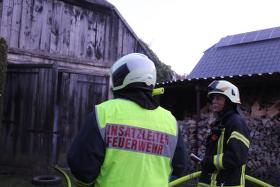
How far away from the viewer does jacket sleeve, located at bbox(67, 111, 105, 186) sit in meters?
2.45

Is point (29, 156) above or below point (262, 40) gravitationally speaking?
below

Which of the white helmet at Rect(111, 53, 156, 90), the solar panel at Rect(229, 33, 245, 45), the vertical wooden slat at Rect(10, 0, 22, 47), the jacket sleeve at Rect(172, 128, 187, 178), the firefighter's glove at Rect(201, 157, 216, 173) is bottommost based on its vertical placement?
the firefighter's glove at Rect(201, 157, 216, 173)

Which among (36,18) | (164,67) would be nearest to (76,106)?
(36,18)

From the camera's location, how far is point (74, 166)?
8.15 ft

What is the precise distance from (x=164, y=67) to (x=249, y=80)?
21.0 feet

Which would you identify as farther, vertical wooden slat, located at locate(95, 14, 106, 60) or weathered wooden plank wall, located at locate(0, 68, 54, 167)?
vertical wooden slat, located at locate(95, 14, 106, 60)

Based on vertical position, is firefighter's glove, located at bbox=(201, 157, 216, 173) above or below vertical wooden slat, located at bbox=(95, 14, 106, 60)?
below

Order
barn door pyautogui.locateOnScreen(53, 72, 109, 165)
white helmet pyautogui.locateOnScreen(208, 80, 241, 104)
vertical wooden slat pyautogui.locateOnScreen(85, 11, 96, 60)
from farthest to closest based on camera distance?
1. vertical wooden slat pyautogui.locateOnScreen(85, 11, 96, 60)
2. barn door pyautogui.locateOnScreen(53, 72, 109, 165)
3. white helmet pyautogui.locateOnScreen(208, 80, 241, 104)

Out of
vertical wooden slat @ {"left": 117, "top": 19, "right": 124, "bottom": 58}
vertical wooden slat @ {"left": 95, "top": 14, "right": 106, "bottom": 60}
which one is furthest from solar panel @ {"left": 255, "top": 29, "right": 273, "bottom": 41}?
vertical wooden slat @ {"left": 95, "top": 14, "right": 106, "bottom": 60}

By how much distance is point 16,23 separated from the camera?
10.1 meters

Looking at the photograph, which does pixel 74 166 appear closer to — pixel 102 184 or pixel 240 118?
pixel 102 184

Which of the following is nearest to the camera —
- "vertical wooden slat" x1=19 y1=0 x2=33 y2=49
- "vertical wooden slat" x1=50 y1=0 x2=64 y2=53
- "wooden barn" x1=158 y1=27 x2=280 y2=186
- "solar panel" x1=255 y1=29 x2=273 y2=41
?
"wooden barn" x1=158 y1=27 x2=280 y2=186

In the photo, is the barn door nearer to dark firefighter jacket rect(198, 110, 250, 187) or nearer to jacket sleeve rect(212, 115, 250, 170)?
dark firefighter jacket rect(198, 110, 250, 187)

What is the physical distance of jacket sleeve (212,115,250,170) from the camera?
397 centimetres
